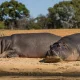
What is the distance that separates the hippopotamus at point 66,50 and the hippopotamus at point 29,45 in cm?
135

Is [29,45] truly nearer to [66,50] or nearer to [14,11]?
[66,50]

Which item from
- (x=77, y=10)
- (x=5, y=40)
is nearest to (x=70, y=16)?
(x=77, y=10)

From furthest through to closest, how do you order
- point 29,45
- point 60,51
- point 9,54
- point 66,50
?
point 29,45 < point 9,54 < point 66,50 < point 60,51

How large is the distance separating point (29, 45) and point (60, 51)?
227 cm

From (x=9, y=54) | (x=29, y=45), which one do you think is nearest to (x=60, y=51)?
(x=29, y=45)

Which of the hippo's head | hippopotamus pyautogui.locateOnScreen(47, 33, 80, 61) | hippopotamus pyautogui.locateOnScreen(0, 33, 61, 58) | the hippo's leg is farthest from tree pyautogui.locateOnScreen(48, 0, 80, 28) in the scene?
the hippo's head

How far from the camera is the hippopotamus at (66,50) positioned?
375 inches

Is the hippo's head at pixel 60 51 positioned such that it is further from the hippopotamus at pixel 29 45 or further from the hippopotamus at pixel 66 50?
the hippopotamus at pixel 29 45

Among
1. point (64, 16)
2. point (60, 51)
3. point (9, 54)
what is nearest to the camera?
point (60, 51)

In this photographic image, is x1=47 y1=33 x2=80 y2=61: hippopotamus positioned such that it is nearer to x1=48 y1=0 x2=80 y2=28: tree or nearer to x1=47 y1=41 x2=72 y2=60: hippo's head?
x1=47 y1=41 x2=72 y2=60: hippo's head

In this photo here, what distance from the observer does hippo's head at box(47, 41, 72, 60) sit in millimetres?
9462

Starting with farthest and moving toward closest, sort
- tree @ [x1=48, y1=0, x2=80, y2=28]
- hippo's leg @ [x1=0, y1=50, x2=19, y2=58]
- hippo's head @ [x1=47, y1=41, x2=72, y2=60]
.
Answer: tree @ [x1=48, y1=0, x2=80, y2=28]
hippo's leg @ [x1=0, y1=50, x2=19, y2=58]
hippo's head @ [x1=47, y1=41, x2=72, y2=60]

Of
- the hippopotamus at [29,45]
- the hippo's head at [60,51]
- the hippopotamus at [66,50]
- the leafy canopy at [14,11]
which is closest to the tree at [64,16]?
the leafy canopy at [14,11]

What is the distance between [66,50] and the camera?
9.77m
